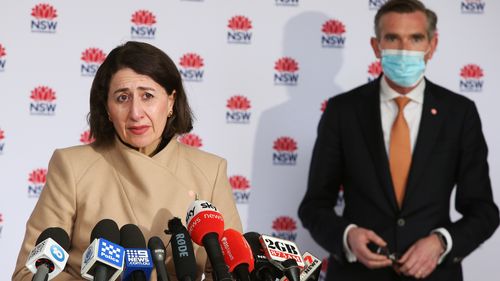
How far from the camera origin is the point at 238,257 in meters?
1.31

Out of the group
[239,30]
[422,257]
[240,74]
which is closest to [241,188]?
[240,74]

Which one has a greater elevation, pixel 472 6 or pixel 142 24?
pixel 472 6

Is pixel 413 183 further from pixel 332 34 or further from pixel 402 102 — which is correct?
pixel 332 34

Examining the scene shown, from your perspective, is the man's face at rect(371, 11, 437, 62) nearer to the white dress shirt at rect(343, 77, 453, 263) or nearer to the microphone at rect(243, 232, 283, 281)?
the white dress shirt at rect(343, 77, 453, 263)

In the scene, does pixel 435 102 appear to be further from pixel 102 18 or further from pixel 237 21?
pixel 102 18

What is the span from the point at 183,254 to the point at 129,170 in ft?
2.19

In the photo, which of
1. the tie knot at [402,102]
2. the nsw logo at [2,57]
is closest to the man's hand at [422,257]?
the tie knot at [402,102]

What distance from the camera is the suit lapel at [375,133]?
108 inches

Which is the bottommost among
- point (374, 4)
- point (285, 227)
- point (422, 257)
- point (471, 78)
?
point (285, 227)

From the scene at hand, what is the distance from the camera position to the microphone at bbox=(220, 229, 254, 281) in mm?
1308

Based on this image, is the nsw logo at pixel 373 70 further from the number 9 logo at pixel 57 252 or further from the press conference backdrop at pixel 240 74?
the number 9 logo at pixel 57 252

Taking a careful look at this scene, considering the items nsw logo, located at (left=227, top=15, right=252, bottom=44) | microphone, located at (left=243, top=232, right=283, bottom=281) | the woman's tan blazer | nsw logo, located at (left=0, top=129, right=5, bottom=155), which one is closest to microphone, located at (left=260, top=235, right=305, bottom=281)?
microphone, located at (left=243, top=232, right=283, bottom=281)

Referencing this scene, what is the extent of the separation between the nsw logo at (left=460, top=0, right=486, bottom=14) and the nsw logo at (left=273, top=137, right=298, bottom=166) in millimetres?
1071

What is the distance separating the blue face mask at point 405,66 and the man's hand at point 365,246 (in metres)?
0.60
